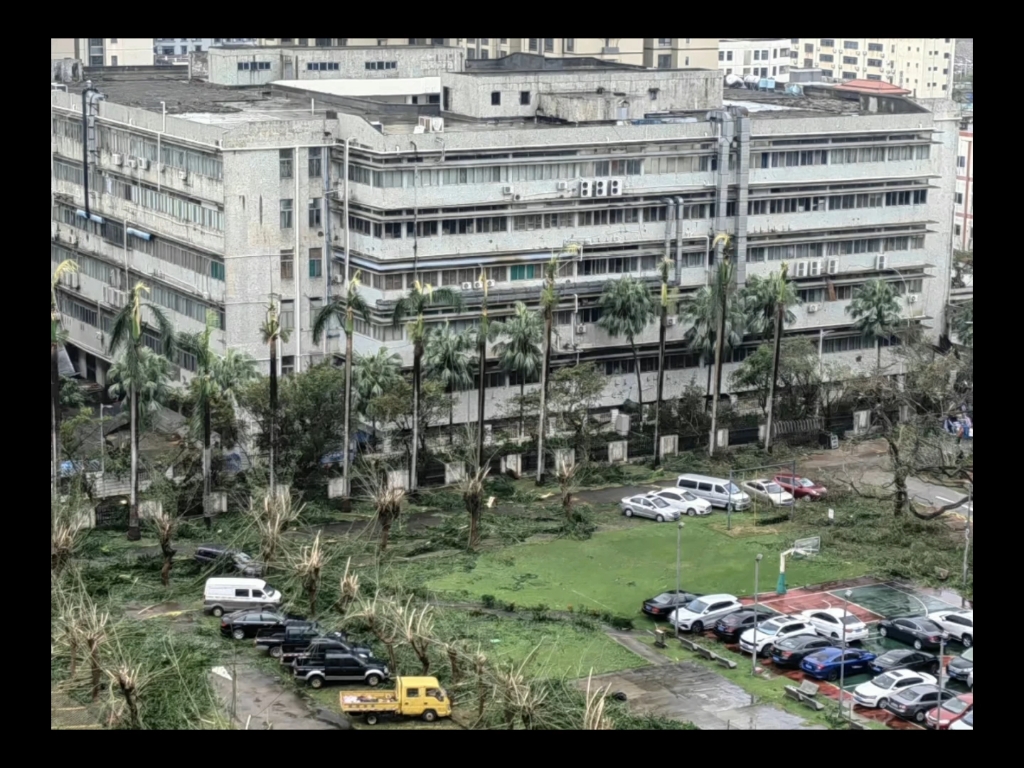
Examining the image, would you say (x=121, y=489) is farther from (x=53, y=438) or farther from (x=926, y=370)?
(x=926, y=370)

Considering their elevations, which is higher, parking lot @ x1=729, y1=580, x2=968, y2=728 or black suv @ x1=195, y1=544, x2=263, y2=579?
black suv @ x1=195, y1=544, x2=263, y2=579

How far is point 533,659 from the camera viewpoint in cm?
4144

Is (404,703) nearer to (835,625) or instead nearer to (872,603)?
(835,625)

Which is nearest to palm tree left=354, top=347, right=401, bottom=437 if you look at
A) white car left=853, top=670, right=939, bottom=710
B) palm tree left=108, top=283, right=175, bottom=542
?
palm tree left=108, top=283, right=175, bottom=542

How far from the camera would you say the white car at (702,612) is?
44156 millimetres

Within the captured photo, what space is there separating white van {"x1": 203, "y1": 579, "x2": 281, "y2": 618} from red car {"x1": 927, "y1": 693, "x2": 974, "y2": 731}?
16.4m

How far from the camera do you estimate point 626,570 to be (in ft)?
162

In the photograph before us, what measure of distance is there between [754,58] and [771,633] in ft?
344

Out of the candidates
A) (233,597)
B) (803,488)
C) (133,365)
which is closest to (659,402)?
(803,488)

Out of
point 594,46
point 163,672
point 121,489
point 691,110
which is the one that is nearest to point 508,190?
point 691,110

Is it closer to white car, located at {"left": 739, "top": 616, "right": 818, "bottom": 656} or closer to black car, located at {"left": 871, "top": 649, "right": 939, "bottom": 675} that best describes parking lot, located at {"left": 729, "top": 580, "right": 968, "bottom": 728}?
black car, located at {"left": 871, "top": 649, "right": 939, "bottom": 675}

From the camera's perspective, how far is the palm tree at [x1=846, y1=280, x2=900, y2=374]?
66.6 m

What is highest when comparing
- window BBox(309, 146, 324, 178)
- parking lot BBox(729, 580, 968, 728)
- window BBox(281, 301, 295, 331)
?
window BBox(309, 146, 324, 178)

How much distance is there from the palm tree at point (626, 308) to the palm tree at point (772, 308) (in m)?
4.09
